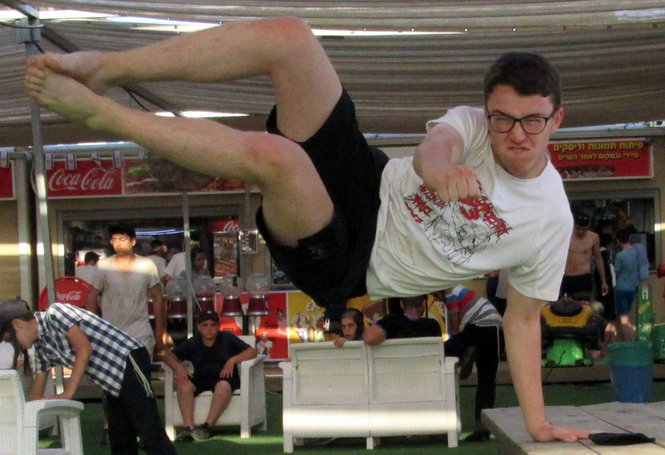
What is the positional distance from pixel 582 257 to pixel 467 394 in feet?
6.54

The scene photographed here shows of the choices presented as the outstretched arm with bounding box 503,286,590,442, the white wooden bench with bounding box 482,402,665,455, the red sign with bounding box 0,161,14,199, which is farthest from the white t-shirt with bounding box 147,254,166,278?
the outstretched arm with bounding box 503,286,590,442

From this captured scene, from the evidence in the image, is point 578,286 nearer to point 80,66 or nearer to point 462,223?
point 462,223

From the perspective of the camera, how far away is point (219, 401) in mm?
8539

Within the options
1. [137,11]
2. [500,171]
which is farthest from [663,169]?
[500,171]

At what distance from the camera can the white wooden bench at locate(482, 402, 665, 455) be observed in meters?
3.48

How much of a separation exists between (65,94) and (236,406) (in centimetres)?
602

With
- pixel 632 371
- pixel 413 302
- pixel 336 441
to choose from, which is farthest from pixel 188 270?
pixel 632 371

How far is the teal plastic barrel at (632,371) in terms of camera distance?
8.27m

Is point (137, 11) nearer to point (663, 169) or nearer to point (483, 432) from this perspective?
point (483, 432)

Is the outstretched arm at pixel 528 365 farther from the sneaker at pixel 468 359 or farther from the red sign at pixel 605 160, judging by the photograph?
the red sign at pixel 605 160

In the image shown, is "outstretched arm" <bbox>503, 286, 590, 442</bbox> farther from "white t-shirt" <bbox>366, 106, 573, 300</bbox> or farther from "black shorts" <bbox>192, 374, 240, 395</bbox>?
"black shorts" <bbox>192, 374, 240, 395</bbox>

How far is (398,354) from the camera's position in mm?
7766

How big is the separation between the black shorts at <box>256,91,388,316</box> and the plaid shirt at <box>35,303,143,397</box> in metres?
3.32

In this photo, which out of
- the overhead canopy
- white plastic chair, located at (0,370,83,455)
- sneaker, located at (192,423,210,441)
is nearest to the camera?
white plastic chair, located at (0,370,83,455)
